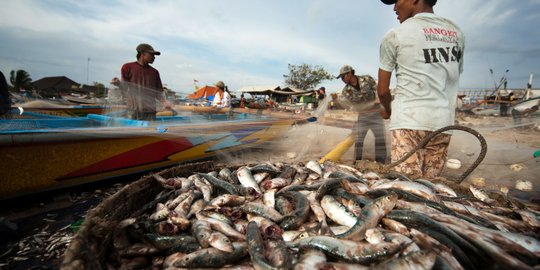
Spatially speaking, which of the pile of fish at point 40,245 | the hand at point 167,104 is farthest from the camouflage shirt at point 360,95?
the pile of fish at point 40,245

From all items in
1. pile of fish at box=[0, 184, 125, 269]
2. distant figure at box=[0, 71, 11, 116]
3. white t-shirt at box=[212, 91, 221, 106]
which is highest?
white t-shirt at box=[212, 91, 221, 106]

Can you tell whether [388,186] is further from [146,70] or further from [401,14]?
[146,70]

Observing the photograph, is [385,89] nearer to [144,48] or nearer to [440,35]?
[440,35]

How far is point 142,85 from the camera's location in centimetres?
620

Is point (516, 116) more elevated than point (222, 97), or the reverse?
point (222, 97)

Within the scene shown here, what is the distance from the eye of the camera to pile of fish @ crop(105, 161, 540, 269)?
1.62 metres

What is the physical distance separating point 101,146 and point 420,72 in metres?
5.40

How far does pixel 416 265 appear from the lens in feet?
4.67

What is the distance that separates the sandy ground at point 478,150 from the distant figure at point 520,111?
12 cm

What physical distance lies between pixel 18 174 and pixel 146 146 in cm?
200

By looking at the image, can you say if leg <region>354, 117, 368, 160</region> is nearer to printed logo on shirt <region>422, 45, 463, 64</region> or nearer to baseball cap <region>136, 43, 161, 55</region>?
printed logo on shirt <region>422, 45, 463, 64</region>

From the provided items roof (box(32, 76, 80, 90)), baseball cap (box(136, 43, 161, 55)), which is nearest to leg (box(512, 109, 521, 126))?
baseball cap (box(136, 43, 161, 55))

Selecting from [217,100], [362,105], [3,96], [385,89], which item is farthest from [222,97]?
[385,89]

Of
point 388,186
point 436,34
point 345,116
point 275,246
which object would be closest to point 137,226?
point 275,246
